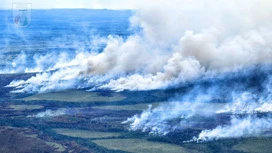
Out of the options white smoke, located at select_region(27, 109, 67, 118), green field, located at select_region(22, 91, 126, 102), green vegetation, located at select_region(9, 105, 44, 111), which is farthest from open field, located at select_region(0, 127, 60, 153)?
green field, located at select_region(22, 91, 126, 102)

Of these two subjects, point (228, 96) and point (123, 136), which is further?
point (228, 96)

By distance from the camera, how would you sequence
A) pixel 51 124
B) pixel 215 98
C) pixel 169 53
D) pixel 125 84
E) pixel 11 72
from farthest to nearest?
pixel 11 72, pixel 169 53, pixel 125 84, pixel 215 98, pixel 51 124

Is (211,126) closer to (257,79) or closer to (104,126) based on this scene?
(104,126)

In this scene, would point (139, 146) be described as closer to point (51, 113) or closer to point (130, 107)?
point (130, 107)

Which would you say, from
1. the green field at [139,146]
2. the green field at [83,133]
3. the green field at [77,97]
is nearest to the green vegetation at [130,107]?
the green field at [77,97]

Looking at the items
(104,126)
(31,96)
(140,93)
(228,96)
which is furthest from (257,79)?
(31,96)

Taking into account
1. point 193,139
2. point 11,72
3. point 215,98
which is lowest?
point 193,139
